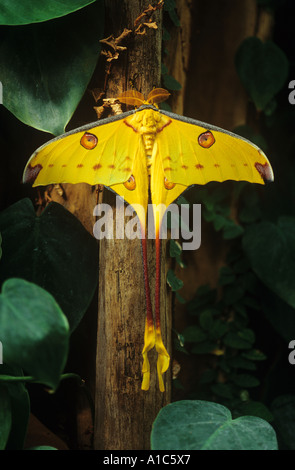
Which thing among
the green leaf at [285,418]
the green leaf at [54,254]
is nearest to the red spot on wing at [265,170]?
the green leaf at [54,254]

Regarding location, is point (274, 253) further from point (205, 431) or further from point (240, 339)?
point (205, 431)

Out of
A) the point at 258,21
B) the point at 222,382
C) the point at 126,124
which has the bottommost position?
the point at 222,382

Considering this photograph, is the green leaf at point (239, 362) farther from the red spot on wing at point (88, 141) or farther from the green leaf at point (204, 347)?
the red spot on wing at point (88, 141)

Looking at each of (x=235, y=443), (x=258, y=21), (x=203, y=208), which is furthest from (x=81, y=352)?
(x=258, y=21)

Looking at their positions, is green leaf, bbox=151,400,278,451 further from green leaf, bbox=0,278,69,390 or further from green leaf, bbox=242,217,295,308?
green leaf, bbox=242,217,295,308

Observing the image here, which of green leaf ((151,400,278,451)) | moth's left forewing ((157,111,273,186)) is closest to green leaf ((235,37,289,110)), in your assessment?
moth's left forewing ((157,111,273,186))

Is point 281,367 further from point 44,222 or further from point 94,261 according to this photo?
point 44,222

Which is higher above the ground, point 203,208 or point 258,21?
point 258,21
